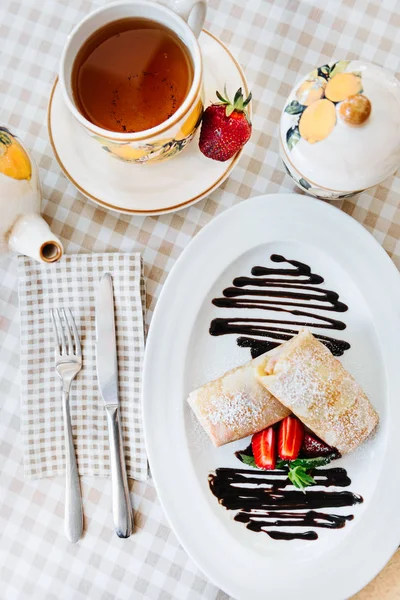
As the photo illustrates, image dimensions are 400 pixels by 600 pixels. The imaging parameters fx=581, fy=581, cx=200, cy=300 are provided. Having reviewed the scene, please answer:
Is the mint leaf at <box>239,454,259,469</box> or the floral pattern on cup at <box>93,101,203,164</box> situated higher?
the floral pattern on cup at <box>93,101,203,164</box>

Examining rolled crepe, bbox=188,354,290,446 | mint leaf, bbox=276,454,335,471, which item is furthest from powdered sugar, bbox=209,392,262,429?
mint leaf, bbox=276,454,335,471

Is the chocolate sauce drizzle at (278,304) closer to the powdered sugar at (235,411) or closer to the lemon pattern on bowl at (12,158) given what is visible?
the powdered sugar at (235,411)

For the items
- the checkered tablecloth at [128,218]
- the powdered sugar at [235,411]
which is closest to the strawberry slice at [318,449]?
the powdered sugar at [235,411]

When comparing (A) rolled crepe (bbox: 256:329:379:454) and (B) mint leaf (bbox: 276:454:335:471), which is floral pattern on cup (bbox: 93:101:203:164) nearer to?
(A) rolled crepe (bbox: 256:329:379:454)

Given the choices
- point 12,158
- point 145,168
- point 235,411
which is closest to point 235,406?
point 235,411

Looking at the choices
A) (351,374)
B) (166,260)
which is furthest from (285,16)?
(351,374)

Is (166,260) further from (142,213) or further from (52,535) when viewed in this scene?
(52,535)
